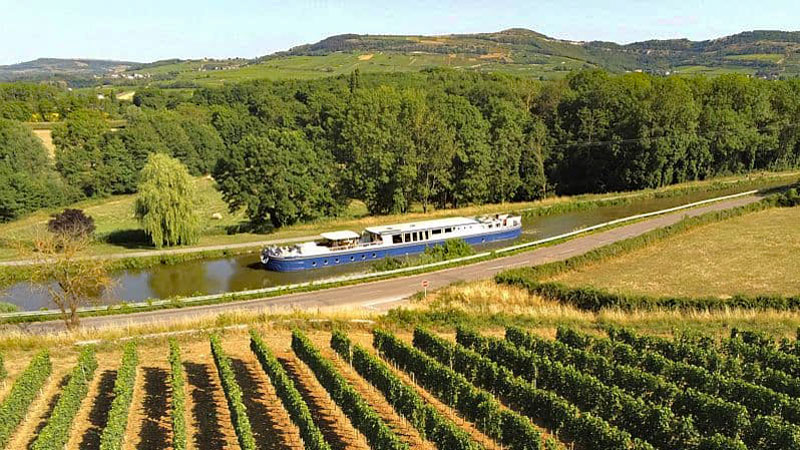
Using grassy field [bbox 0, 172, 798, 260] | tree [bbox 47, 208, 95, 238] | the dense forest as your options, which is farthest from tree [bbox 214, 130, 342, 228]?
tree [bbox 47, 208, 95, 238]

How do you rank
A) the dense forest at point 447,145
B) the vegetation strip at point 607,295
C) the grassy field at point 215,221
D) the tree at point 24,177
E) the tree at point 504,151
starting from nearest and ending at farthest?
the vegetation strip at point 607,295 → the grassy field at point 215,221 → the dense forest at point 447,145 → the tree at point 504,151 → the tree at point 24,177

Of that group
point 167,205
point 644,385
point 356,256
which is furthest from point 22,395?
point 167,205

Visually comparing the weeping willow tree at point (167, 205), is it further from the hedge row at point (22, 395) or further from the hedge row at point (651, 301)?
the hedge row at point (651, 301)

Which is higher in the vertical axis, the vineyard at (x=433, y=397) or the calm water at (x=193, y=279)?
the vineyard at (x=433, y=397)

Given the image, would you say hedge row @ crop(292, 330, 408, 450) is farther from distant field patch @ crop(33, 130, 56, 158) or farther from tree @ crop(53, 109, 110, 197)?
distant field patch @ crop(33, 130, 56, 158)

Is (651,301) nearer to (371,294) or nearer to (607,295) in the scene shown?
(607,295)

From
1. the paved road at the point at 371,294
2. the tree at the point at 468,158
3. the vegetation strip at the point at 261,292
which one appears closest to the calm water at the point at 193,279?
the vegetation strip at the point at 261,292
